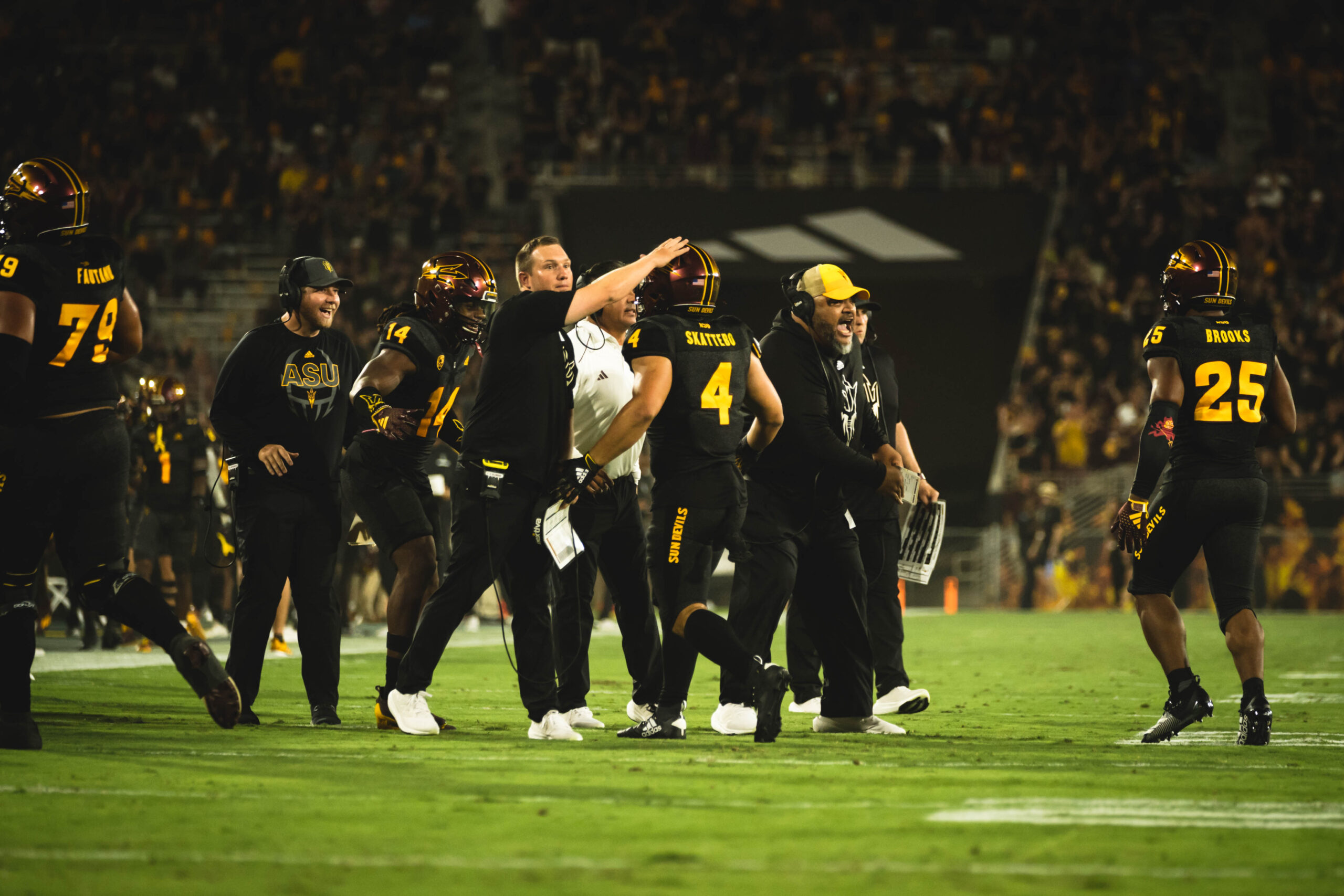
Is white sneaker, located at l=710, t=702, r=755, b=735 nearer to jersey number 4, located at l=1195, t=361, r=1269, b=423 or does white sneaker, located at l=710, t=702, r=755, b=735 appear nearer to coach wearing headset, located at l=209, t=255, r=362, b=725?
coach wearing headset, located at l=209, t=255, r=362, b=725

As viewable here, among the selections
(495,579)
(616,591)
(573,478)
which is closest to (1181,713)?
(616,591)

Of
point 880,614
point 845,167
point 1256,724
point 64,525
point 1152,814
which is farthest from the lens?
point 845,167

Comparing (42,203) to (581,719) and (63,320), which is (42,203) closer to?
(63,320)

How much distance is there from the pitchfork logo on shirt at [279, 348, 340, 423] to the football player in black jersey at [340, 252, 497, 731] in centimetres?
27

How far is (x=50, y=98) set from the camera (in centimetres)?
2825

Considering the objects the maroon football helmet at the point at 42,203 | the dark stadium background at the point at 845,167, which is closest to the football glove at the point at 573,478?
the maroon football helmet at the point at 42,203

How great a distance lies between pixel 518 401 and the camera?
7402 mm

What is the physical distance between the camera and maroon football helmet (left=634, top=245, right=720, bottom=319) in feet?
24.3

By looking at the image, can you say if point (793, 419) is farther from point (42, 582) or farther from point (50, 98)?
point (50, 98)

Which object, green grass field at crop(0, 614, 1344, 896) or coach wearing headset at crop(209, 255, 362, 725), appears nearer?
green grass field at crop(0, 614, 1344, 896)

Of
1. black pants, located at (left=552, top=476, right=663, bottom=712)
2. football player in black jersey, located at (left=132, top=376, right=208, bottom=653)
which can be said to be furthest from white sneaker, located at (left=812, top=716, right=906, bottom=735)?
football player in black jersey, located at (left=132, top=376, right=208, bottom=653)

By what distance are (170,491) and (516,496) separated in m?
7.99

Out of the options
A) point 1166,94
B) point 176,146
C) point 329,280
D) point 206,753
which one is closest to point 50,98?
point 176,146

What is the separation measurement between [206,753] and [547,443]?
201cm
